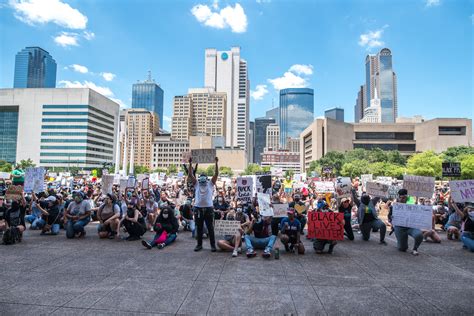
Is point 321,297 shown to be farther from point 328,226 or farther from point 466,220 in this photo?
point 466,220

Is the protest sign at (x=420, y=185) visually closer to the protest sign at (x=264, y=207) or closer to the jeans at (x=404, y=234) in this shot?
the jeans at (x=404, y=234)

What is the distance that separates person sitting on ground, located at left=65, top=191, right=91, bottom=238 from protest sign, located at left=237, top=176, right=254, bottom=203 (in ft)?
18.1

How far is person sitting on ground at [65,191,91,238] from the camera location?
391 inches

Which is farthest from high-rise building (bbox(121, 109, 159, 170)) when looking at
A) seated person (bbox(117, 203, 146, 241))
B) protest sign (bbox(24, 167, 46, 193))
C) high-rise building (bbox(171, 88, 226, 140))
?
seated person (bbox(117, 203, 146, 241))

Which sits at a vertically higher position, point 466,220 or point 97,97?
point 97,97

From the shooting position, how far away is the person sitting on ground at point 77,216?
32.6 feet

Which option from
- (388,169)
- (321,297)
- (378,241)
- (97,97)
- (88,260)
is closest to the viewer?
(321,297)

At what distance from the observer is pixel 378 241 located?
10023mm

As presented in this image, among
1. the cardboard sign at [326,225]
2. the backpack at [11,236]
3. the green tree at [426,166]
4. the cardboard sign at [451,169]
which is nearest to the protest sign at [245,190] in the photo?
the cardboard sign at [326,225]

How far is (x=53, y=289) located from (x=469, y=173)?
2471 inches

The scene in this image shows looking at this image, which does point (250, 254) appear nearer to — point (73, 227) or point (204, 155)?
point (204, 155)

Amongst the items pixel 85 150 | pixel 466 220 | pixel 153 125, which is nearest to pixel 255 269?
pixel 466 220

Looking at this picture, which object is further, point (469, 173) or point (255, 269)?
point (469, 173)

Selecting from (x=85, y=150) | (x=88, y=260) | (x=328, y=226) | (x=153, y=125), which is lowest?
(x=88, y=260)
